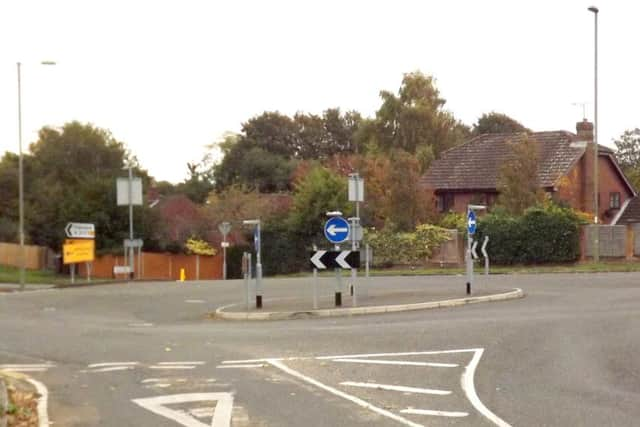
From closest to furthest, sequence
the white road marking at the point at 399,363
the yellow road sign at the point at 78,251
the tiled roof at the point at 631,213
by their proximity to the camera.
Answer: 1. the white road marking at the point at 399,363
2. the yellow road sign at the point at 78,251
3. the tiled roof at the point at 631,213

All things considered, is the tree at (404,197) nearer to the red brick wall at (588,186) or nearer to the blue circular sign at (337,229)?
the red brick wall at (588,186)

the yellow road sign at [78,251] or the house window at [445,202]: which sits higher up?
the house window at [445,202]

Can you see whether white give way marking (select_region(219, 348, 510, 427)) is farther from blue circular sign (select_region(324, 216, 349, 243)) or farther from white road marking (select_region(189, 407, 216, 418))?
blue circular sign (select_region(324, 216, 349, 243))

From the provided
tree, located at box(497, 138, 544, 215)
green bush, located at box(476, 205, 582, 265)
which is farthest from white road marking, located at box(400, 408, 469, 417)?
tree, located at box(497, 138, 544, 215)

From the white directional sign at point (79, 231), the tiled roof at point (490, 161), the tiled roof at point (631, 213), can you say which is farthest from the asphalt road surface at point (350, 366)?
the tiled roof at point (631, 213)

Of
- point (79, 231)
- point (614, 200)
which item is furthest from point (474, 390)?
point (614, 200)

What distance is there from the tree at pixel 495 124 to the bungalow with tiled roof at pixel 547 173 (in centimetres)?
2837

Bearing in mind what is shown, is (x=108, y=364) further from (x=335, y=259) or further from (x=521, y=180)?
(x=521, y=180)

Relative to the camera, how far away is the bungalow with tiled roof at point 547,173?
5438 cm

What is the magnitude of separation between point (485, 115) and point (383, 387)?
83971 mm

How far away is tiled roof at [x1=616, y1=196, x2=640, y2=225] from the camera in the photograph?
5859cm

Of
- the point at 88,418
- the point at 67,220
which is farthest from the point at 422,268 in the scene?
the point at 88,418

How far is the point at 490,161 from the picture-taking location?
5938cm

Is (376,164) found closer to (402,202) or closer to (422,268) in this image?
(402,202)
